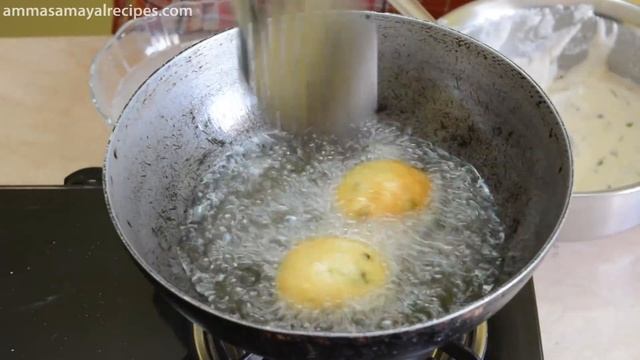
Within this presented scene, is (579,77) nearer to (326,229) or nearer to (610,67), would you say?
(610,67)

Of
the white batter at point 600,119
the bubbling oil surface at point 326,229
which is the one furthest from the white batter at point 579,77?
the bubbling oil surface at point 326,229

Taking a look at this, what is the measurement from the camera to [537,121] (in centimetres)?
77

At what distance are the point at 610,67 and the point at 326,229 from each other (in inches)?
25.4

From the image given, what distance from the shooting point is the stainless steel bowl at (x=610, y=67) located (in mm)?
886

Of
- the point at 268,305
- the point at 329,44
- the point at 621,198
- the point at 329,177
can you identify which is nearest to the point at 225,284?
the point at 268,305

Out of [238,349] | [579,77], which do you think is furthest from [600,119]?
[238,349]

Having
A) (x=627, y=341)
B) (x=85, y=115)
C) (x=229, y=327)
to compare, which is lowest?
(x=627, y=341)

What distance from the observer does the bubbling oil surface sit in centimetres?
76

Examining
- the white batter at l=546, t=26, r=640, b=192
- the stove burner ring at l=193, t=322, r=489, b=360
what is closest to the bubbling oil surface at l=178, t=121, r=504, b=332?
the stove burner ring at l=193, t=322, r=489, b=360

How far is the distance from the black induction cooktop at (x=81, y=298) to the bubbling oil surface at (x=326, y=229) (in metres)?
0.08

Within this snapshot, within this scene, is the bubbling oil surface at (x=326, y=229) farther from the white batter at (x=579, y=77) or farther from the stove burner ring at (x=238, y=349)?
the white batter at (x=579, y=77)

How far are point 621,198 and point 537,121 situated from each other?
196 millimetres

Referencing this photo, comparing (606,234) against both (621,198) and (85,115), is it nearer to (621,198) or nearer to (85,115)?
(621,198)

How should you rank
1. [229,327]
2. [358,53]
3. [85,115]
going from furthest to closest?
[85,115]
[358,53]
[229,327]
